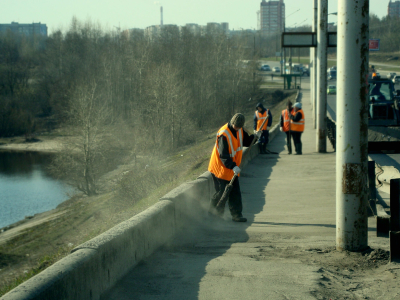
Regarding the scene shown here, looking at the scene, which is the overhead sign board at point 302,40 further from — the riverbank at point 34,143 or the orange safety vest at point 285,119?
the riverbank at point 34,143

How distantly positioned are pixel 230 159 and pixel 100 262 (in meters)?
3.32

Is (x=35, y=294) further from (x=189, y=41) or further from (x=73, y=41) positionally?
(x=73, y=41)

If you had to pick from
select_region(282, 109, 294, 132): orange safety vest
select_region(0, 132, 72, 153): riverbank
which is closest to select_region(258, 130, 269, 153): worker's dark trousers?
select_region(282, 109, 294, 132): orange safety vest

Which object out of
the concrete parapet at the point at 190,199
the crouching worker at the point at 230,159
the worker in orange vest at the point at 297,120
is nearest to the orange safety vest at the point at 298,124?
the worker in orange vest at the point at 297,120

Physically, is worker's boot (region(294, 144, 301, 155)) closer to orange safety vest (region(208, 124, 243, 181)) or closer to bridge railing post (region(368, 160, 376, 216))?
bridge railing post (region(368, 160, 376, 216))

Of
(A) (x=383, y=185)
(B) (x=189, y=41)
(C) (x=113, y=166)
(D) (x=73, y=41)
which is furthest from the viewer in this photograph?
(D) (x=73, y=41)

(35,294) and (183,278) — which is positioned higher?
(35,294)

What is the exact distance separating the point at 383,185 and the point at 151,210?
229 inches

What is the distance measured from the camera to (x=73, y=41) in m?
81.9

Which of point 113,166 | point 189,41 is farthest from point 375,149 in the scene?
point 189,41

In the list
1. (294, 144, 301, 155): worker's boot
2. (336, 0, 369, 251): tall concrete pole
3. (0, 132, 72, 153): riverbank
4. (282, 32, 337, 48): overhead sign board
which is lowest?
(0, 132, 72, 153): riverbank

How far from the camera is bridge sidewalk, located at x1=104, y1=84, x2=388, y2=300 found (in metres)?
4.42

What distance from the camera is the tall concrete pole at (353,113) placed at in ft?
16.4

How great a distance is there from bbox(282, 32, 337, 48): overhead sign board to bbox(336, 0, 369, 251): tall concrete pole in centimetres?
1040
